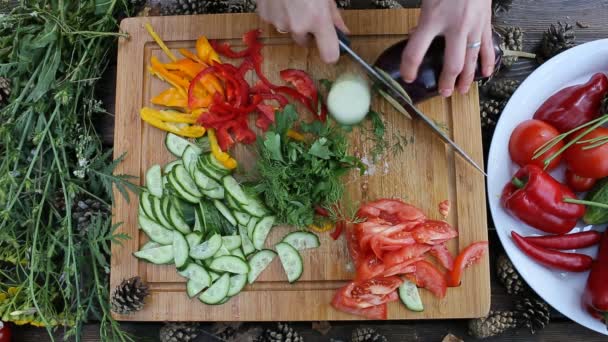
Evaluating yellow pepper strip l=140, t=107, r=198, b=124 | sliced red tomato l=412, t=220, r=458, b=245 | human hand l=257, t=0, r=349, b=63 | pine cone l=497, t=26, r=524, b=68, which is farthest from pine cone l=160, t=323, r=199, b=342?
pine cone l=497, t=26, r=524, b=68

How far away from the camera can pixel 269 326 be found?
224 cm

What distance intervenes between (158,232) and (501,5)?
1.83m

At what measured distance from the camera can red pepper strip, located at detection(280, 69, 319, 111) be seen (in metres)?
2.16

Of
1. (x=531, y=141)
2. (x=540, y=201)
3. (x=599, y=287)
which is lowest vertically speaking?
(x=599, y=287)

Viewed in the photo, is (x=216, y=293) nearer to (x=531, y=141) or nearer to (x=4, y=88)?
(x=4, y=88)

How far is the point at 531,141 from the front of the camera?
6.84 ft

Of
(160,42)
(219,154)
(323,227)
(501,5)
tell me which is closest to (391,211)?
(323,227)

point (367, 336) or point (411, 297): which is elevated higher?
point (411, 297)

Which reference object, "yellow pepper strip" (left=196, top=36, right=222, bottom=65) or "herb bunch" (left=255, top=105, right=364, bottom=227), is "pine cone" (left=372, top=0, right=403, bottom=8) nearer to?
"herb bunch" (left=255, top=105, right=364, bottom=227)

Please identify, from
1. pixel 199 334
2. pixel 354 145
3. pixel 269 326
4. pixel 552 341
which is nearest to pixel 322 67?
pixel 354 145

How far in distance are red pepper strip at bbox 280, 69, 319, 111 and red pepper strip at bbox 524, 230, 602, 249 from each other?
1.07m

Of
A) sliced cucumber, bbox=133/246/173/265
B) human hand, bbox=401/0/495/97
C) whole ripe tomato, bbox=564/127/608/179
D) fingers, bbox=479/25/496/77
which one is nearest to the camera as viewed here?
human hand, bbox=401/0/495/97

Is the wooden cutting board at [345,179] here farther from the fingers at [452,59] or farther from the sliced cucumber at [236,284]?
the fingers at [452,59]

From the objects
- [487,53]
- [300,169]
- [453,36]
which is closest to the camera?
[453,36]
